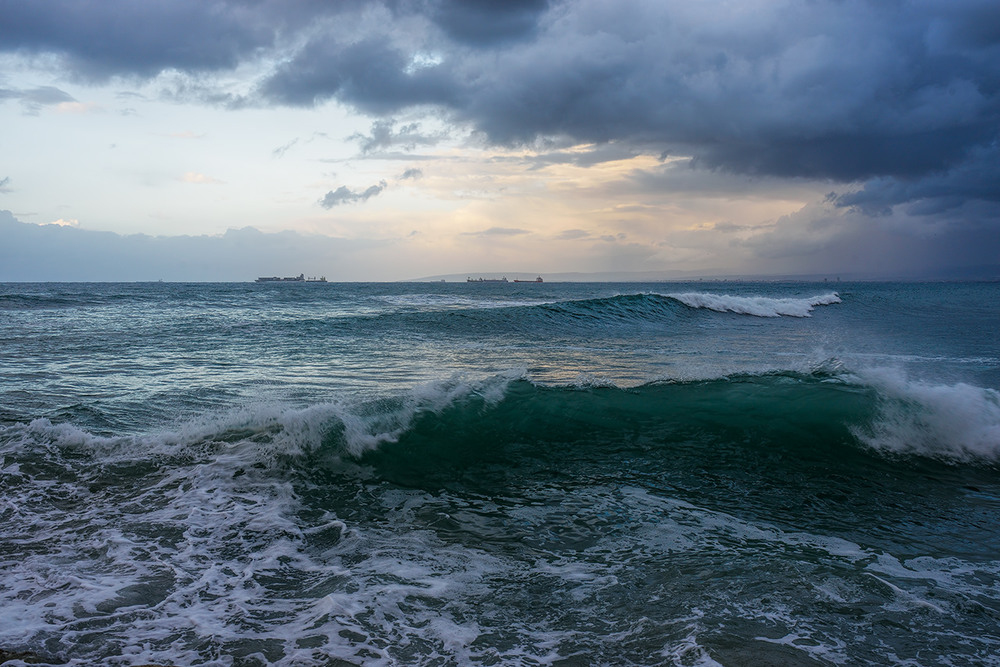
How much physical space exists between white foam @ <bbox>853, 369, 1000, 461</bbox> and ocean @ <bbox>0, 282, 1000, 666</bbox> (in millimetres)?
34

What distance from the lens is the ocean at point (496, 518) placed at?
3.17 m

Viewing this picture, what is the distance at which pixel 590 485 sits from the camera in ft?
18.8

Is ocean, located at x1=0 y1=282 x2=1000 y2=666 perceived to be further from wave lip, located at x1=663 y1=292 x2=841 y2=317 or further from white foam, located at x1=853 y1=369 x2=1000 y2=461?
wave lip, located at x1=663 y1=292 x2=841 y2=317

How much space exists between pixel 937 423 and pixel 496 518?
5899 millimetres

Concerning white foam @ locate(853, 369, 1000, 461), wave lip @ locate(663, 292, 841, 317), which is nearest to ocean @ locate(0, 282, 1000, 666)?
white foam @ locate(853, 369, 1000, 461)

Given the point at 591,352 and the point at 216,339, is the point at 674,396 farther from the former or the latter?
the point at 216,339

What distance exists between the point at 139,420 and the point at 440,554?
18.1 ft

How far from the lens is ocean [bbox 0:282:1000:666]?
3.17m

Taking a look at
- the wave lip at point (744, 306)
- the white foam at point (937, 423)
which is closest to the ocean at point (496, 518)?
the white foam at point (937, 423)

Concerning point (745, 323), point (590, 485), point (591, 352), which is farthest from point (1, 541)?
point (745, 323)

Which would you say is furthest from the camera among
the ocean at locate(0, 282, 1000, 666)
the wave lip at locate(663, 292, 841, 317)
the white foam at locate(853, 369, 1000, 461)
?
the wave lip at locate(663, 292, 841, 317)

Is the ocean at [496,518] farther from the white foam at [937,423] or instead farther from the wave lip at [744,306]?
the wave lip at [744,306]

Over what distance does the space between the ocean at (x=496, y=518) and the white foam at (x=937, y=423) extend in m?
0.03

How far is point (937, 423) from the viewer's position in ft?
23.2
